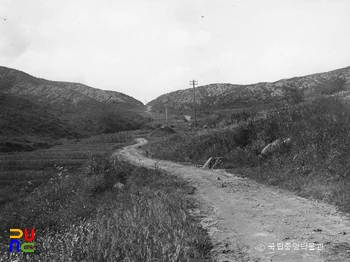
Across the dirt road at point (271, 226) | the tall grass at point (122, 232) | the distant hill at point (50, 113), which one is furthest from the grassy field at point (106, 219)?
the distant hill at point (50, 113)

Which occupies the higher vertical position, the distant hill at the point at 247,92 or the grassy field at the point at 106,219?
the distant hill at the point at 247,92

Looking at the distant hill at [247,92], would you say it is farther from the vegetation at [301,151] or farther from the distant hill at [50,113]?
the vegetation at [301,151]

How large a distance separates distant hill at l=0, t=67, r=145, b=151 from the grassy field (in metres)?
33.6

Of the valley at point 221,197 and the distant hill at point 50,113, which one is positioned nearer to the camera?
the valley at point 221,197

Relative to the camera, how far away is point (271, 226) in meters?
6.13

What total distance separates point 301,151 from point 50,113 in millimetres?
90530

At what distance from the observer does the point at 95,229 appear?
19.7 ft

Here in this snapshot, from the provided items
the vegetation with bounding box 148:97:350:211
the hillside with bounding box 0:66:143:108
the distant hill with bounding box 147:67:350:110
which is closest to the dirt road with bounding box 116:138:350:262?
the vegetation with bounding box 148:97:350:211

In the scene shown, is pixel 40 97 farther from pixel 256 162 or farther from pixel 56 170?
pixel 256 162

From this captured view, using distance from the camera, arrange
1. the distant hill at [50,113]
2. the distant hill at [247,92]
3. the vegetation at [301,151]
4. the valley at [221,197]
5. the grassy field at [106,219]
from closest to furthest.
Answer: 1. the grassy field at [106,219]
2. the valley at [221,197]
3. the vegetation at [301,151]
4. the distant hill at [50,113]
5. the distant hill at [247,92]

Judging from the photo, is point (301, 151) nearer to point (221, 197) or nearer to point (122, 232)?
point (221, 197)

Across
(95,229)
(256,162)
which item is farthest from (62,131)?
(95,229)

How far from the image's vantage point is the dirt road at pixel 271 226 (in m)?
4.80

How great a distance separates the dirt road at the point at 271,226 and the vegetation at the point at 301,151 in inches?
40.4
